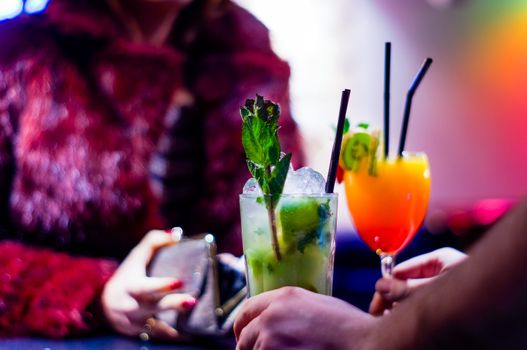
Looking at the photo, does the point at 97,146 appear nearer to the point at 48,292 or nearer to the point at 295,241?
the point at 48,292

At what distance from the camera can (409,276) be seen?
3.85 ft

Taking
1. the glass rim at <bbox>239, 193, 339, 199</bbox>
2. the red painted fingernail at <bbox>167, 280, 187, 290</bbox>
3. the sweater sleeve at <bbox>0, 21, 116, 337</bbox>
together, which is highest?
the glass rim at <bbox>239, 193, 339, 199</bbox>

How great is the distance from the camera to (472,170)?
4.27m

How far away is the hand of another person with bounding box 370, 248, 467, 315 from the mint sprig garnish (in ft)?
1.11

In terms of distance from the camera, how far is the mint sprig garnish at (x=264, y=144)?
2.66 ft

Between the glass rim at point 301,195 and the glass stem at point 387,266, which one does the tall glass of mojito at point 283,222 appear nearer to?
the glass rim at point 301,195

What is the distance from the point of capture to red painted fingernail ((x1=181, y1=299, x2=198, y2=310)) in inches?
42.3

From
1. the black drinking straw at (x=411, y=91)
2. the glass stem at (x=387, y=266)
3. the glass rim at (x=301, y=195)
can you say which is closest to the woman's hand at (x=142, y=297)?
the glass rim at (x=301, y=195)

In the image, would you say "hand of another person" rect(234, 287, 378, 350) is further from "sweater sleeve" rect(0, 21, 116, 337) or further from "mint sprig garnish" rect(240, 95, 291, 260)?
"sweater sleeve" rect(0, 21, 116, 337)

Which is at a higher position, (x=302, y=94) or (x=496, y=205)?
(x=302, y=94)

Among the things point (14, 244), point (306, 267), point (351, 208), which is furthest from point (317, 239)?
point (14, 244)

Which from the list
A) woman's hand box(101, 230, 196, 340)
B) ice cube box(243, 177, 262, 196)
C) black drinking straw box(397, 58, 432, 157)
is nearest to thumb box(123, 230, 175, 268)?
woman's hand box(101, 230, 196, 340)

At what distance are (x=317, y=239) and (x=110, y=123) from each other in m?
0.99

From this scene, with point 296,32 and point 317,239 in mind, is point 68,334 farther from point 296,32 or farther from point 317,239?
point 296,32
